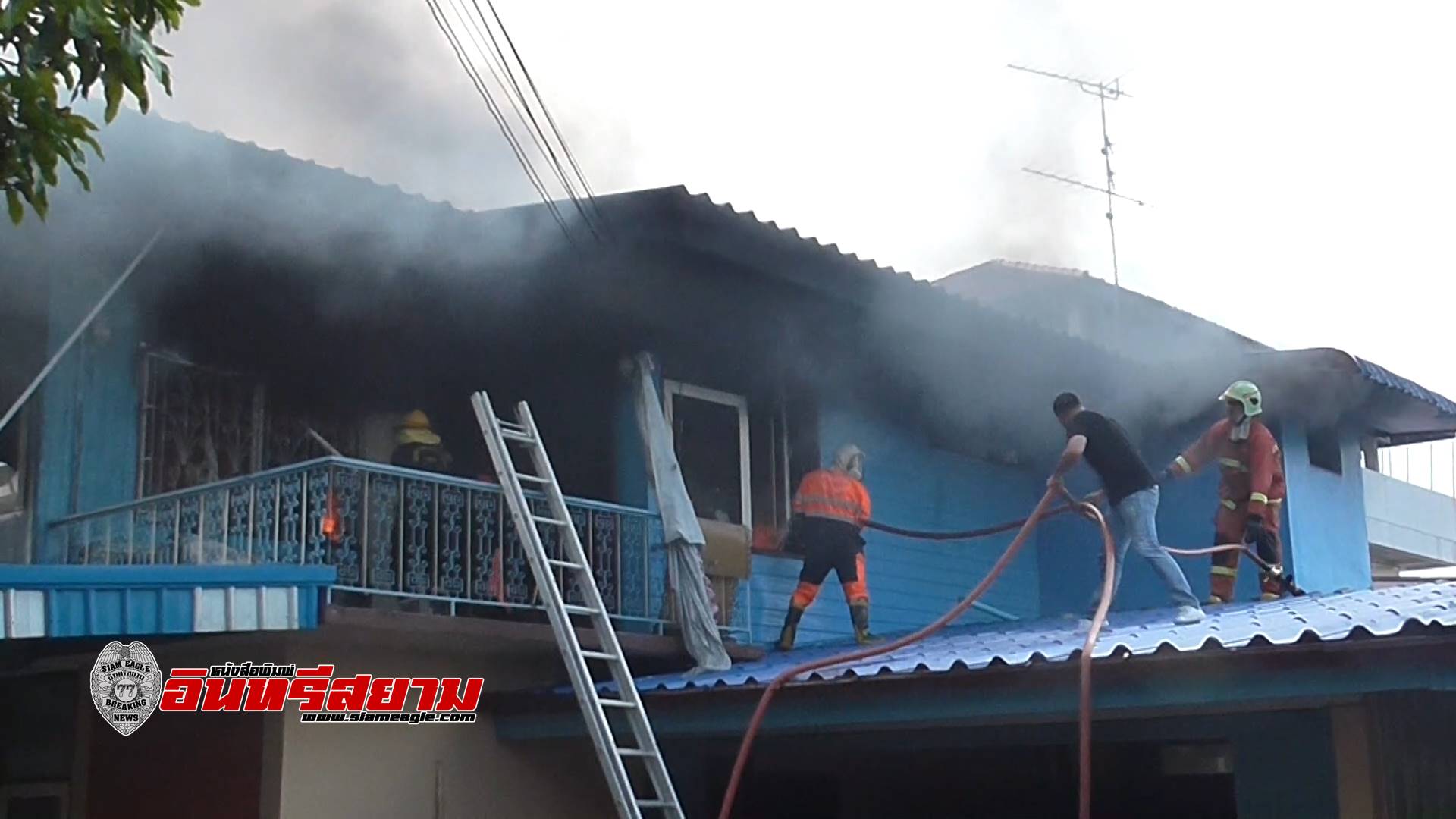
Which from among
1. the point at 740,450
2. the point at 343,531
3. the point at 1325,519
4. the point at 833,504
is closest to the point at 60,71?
the point at 343,531

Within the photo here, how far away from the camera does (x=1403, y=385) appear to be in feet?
44.3

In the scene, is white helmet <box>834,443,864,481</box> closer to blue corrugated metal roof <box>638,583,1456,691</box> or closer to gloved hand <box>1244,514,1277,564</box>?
blue corrugated metal roof <box>638,583,1456,691</box>

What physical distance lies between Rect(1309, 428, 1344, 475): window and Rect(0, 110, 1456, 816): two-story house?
9.92 feet

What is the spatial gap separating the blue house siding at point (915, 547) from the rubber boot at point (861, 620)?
30.1 inches

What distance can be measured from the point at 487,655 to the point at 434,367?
2.24m

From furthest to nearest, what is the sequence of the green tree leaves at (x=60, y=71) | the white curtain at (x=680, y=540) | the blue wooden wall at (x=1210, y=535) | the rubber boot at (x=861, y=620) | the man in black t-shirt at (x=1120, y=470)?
the blue wooden wall at (x=1210, y=535) < the rubber boot at (x=861, y=620) < the man in black t-shirt at (x=1120, y=470) < the white curtain at (x=680, y=540) < the green tree leaves at (x=60, y=71)

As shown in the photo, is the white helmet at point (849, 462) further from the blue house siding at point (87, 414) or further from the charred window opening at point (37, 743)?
the charred window opening at point (37, 743)

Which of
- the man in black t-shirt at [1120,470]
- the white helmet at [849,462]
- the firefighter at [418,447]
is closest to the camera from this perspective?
the man in black t-shirt at [1120,470]

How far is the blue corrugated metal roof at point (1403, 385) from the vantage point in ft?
42.0

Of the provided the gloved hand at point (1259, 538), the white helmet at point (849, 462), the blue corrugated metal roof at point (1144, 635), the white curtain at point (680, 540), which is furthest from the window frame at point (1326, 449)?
the white curtain at point (680, 540)

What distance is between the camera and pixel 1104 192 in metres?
16.8

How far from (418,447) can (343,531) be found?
1609 mm

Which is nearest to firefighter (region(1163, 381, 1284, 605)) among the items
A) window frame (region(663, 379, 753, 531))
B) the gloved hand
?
the gloved hand

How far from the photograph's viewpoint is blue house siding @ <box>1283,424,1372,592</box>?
13.0 metres
